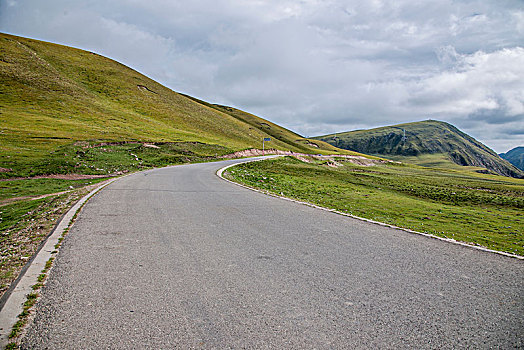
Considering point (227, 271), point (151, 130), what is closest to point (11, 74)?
point (151, 130)

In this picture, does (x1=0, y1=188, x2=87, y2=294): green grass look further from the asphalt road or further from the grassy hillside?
the asphalt road

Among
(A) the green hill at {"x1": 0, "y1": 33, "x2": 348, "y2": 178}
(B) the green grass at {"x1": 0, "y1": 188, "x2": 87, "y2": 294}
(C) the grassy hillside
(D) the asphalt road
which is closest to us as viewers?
(D) the asphalt road

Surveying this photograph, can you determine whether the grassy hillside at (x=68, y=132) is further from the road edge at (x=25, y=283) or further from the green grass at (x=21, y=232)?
the road edge at (x=25, y=283)

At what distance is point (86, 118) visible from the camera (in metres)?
61.9

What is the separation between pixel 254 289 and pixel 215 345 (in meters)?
1.35

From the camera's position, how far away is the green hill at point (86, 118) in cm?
3124

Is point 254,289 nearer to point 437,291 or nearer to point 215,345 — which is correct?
point 215,345

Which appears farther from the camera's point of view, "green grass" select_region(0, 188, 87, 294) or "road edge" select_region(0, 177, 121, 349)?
"green grass" select_region(0, 188, 87, 294)

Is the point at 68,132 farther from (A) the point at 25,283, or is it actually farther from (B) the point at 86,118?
(A) the point at 25,283

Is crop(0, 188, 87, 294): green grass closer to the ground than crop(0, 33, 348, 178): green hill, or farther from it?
closer to the ground

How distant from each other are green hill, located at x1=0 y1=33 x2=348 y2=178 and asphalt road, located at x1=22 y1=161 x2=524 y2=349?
22.6 m

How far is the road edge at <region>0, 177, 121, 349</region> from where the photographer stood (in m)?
A: 3.68

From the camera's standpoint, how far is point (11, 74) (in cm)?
7038

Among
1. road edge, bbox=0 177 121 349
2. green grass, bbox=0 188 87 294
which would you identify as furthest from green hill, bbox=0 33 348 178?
Result: road edge, bbox=0 177 121 349
